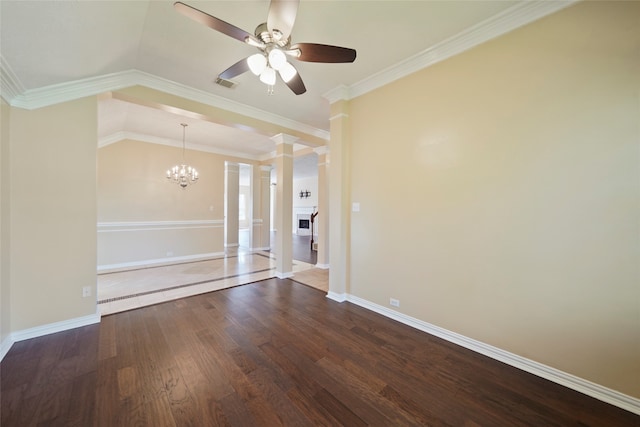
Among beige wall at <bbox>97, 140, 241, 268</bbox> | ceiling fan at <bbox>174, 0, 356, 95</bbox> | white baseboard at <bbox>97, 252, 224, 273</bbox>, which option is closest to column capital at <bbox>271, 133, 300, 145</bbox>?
ceiling fan at <bbox>174, 0, 356, 95</bbox>

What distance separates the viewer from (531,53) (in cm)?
180

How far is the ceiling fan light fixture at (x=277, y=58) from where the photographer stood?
5.07 feet

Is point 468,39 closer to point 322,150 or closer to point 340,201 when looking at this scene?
point 340,201

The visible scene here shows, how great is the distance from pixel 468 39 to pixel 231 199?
6.52 metres

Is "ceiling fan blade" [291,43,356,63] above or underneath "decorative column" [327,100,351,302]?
above

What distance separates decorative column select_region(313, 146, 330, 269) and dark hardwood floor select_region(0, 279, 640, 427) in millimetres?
2569

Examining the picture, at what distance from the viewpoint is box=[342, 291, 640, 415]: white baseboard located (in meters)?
1.50

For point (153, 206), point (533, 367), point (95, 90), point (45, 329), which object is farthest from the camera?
point (153, 206)

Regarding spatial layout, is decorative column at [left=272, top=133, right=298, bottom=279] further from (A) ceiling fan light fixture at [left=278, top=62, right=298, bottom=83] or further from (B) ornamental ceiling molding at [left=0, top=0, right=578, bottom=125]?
(A) ceiling fan light fixture at [left=278, top=62, right=298, bottom=83]

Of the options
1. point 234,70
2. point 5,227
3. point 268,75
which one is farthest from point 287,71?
point 5,227

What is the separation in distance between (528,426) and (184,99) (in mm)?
4464

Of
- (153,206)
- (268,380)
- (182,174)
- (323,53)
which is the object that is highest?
(323,53)

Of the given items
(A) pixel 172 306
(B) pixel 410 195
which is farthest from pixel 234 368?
(B) pixel 410 195

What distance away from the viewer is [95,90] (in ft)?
8.05
